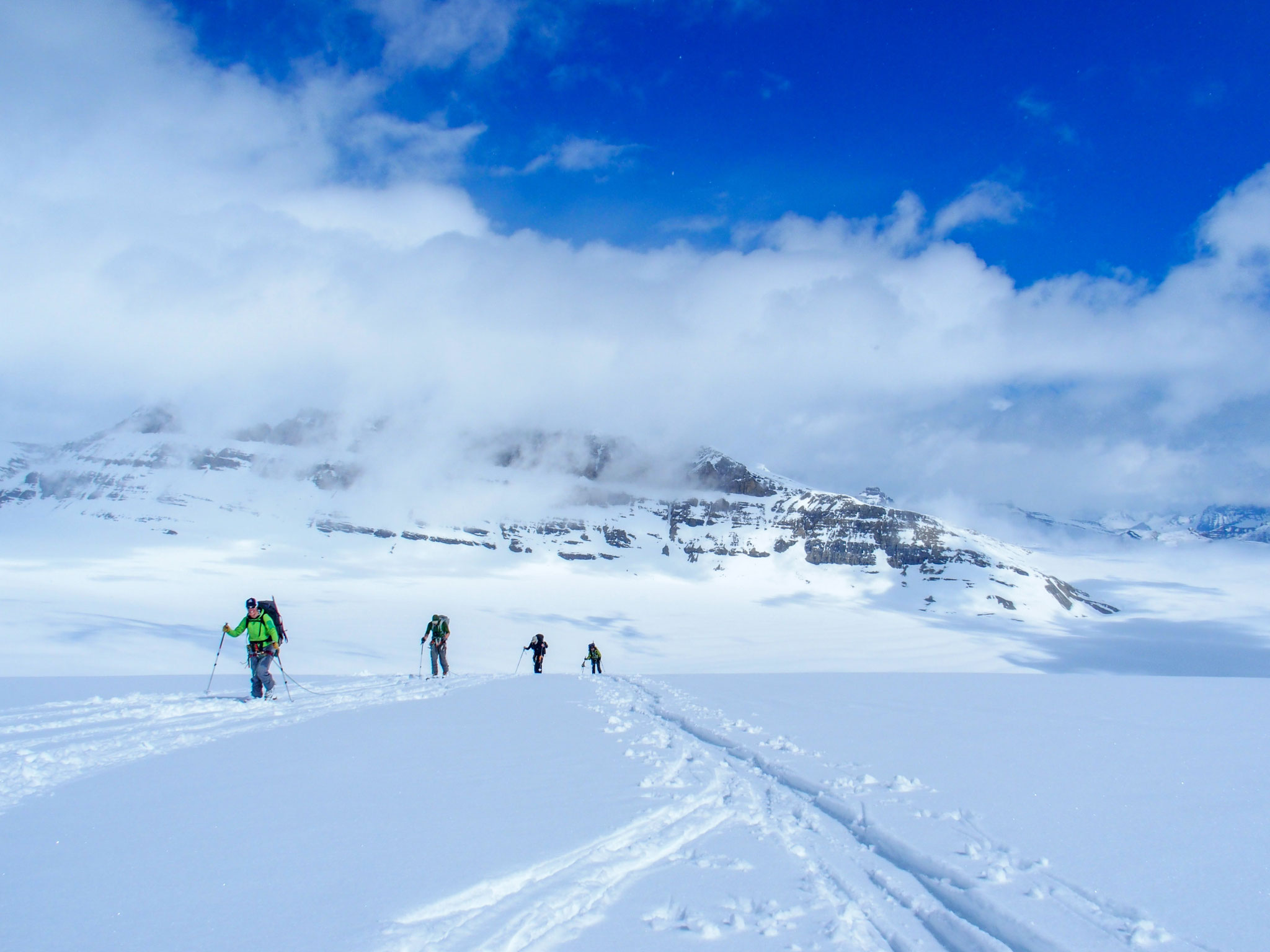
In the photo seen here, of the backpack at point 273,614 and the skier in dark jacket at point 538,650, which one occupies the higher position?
the backpack at point 273,614

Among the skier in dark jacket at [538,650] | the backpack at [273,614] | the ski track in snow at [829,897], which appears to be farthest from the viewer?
the skier in dark jacket at [538,650]

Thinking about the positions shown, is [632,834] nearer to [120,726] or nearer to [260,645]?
[120,726]

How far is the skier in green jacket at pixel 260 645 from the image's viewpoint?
50.1ft

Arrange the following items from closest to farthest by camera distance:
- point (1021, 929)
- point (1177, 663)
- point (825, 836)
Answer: point (1021, 929)
point (825, 836)
point (1177, 663)

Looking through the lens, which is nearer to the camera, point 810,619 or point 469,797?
point 469,797

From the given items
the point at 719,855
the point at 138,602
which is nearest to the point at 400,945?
the point at 719,855

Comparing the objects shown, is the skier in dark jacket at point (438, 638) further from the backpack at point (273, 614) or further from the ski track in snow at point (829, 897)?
the ski track in snow at point (829, 897)

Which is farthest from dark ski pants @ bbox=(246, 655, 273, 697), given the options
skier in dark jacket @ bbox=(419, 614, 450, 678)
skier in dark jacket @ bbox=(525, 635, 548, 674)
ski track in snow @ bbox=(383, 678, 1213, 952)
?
skier in dark jacket @ bbox=(525, 635, 548, 674)

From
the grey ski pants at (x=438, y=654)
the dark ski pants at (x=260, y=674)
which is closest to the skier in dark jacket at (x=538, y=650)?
the grey ski pants at (x=438, y=654)

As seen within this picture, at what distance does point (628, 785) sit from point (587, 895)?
2.86 m

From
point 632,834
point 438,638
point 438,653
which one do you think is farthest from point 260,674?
point 632,834

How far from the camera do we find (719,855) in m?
5.60

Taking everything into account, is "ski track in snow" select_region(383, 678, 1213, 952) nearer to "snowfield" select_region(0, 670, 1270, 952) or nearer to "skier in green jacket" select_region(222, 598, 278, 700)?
"snowfield" select_region(0, 670, 1270, 952)

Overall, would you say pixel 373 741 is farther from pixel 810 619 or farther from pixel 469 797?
pixel 810 619
